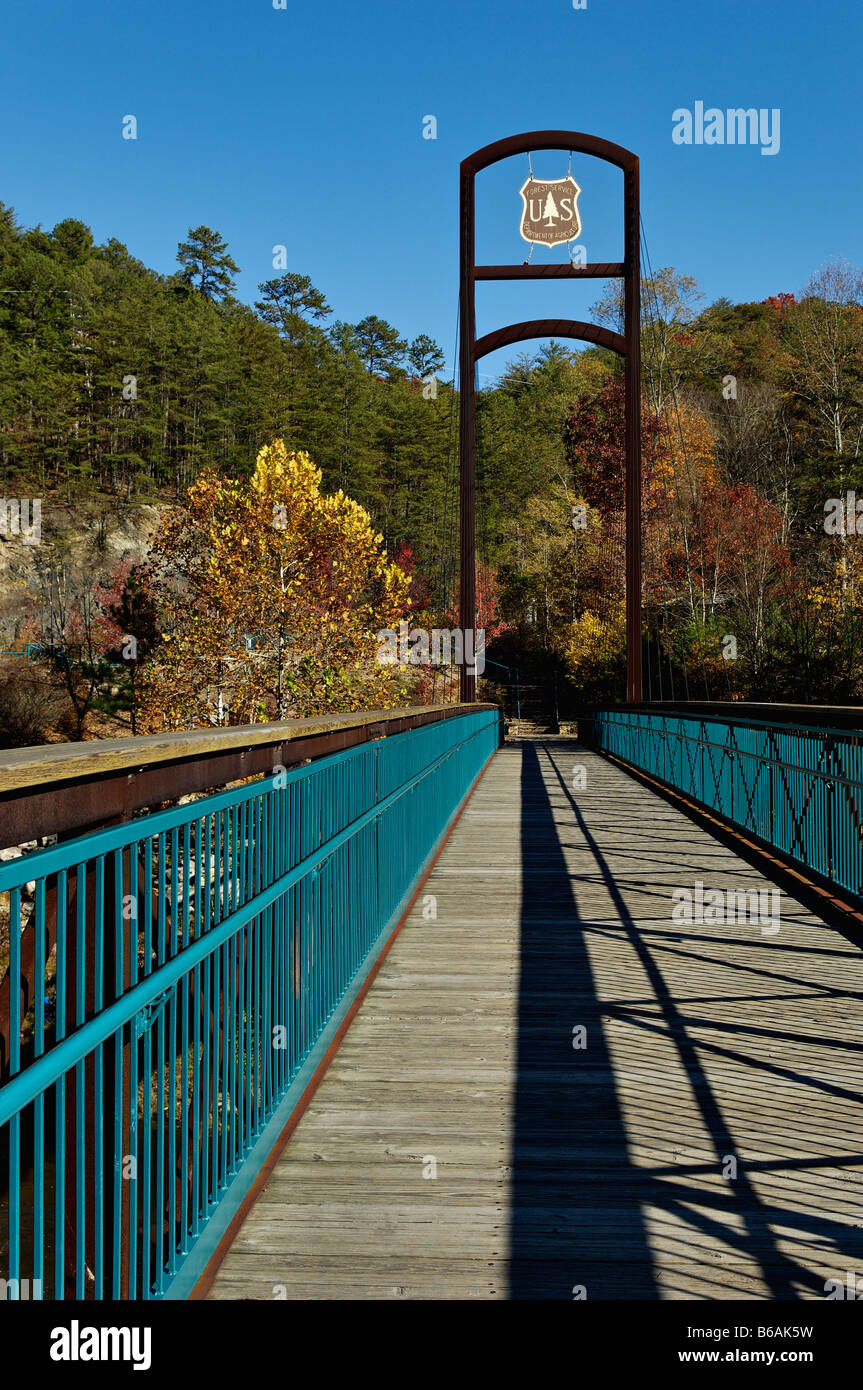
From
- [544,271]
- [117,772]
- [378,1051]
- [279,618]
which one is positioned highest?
[544,271]

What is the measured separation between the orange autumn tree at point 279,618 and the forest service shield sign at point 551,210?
28.4 feet

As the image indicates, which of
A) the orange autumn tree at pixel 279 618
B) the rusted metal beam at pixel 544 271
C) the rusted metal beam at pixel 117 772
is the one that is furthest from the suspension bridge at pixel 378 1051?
the rusted metal beam at pixel 544 271

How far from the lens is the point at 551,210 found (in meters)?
28.7

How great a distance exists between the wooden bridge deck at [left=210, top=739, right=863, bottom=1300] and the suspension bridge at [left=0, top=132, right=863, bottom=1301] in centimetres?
1

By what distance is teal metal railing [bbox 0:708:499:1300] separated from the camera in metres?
1.91

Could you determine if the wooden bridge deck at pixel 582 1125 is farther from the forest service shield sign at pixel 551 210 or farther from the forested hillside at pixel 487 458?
the forest service shield sign at pixel 551 210

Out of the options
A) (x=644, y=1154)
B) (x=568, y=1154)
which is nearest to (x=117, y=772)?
(x=568, y=1154)

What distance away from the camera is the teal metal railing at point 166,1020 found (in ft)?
6.28

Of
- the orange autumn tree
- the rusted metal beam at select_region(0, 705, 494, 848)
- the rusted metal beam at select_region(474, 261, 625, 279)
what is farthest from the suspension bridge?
the rusted metal beam at select_region(474, 261, 625, 279)

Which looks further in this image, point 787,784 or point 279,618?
point 279,618

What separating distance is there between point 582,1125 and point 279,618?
21530mm

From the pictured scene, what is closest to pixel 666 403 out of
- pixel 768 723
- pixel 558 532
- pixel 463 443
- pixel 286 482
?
pixel 558 532

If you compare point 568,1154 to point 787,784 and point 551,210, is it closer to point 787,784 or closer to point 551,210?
point 787,784
